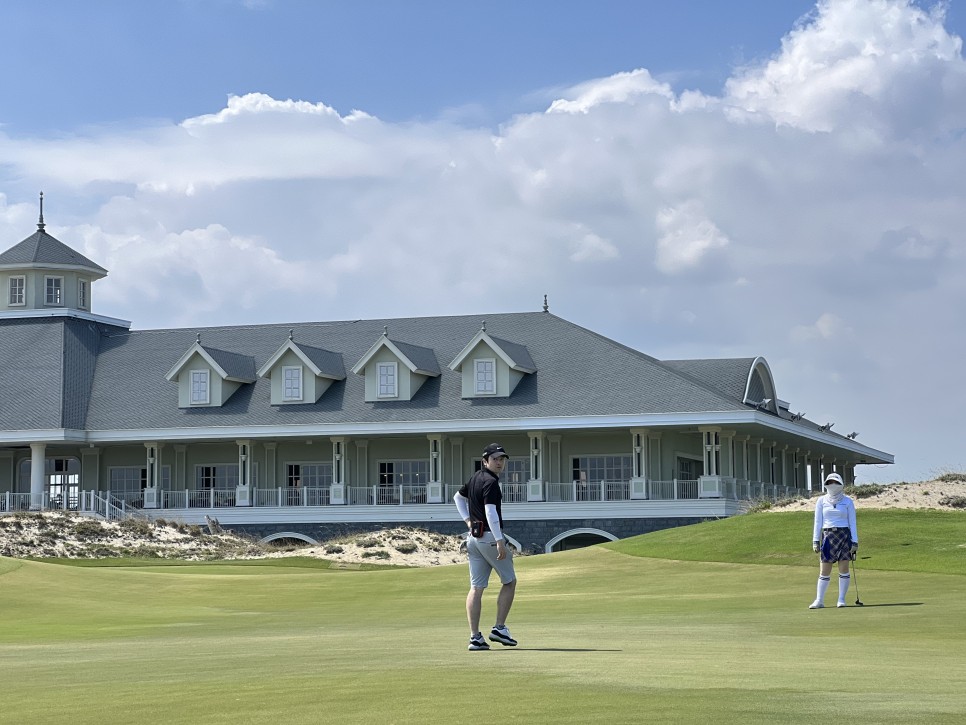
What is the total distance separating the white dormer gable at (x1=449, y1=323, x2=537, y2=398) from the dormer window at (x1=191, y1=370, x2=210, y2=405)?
9262 millimetres

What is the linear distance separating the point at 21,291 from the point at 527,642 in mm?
50297

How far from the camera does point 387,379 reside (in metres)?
53.0

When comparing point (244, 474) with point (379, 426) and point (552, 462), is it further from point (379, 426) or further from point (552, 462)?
point (552, 462)

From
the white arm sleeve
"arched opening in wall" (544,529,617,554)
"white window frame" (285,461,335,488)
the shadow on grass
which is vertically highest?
"white window frame" (285,461,335,488)

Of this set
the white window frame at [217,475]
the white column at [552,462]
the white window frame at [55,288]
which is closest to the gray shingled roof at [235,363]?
the white window frame at [217,475]

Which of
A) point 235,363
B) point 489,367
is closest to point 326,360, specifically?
point 235,363

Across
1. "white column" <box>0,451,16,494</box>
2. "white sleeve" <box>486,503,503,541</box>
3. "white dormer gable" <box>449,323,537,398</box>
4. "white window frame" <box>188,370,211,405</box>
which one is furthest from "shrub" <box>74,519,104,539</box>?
"white sleeve" <box>486,503,503,541</box>

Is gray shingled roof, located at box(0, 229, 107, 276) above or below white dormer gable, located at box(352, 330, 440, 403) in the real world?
above

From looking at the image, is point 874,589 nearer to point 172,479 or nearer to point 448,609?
point 448,609

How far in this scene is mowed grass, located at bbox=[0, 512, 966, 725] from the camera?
9.81 meters

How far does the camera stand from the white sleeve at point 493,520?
46.8 feet

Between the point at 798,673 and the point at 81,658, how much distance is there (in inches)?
293

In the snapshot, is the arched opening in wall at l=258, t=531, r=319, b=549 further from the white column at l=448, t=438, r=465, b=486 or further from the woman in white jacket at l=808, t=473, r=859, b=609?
the woman in white jacket at l=808, t=473, r=859, b=609

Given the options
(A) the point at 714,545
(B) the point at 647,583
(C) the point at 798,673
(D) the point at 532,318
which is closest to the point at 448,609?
(B) the point at 647,583
